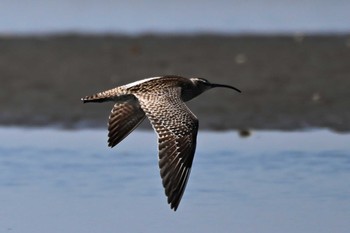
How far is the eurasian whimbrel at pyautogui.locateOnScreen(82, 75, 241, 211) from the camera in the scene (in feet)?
26.6

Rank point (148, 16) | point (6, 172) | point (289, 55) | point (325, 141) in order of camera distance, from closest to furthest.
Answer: point (6, 172), point (325, 141), point (289, 55), point (148, 16)

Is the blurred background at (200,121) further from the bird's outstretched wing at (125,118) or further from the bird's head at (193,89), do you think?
the bird's head at (193,89)

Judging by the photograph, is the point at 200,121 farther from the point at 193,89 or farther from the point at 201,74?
the point at 193,89

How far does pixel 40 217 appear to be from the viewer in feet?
30.0

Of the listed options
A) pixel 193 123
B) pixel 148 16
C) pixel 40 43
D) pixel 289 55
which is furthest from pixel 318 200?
pixel 148 16

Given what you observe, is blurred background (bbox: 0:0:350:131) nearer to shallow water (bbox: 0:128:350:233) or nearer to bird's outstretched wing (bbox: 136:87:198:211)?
shallow water (bbox: 0:128:350:233)

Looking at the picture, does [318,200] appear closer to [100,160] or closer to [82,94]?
→ [100,160]

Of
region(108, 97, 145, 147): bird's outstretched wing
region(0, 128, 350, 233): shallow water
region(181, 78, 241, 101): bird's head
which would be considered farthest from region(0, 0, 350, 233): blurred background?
region(181, 78, 241, 101): bird's head

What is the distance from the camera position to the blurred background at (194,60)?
1399 cm

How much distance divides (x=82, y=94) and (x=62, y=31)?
531 cm

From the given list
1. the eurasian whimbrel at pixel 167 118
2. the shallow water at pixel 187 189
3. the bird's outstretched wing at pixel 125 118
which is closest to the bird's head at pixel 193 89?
the eurasian whimbrel at pixel 167 118

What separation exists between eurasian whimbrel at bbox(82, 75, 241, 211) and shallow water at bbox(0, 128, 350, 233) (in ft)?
2.16

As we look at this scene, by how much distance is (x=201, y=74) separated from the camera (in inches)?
628

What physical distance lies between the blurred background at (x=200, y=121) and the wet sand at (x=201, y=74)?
0.08 feet
